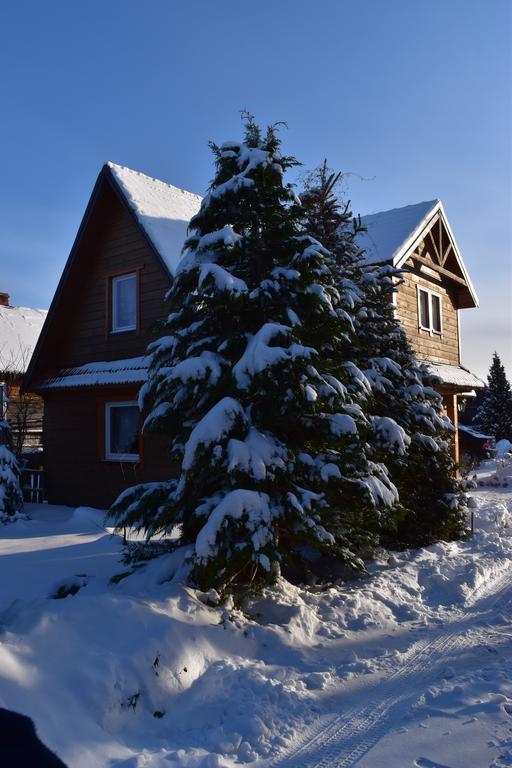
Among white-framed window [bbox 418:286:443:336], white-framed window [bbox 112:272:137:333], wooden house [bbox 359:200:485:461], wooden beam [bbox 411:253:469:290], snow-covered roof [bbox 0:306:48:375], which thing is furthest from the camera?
snow-covered roof [bbox 0:306:48:375]

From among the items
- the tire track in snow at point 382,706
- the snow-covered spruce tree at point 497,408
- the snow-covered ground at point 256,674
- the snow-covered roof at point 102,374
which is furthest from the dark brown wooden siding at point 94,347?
the snow-covered spruce tree at point 497,408

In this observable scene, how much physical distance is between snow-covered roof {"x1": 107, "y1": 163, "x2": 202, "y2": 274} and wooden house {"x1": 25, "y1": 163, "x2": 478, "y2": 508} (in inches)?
1.3

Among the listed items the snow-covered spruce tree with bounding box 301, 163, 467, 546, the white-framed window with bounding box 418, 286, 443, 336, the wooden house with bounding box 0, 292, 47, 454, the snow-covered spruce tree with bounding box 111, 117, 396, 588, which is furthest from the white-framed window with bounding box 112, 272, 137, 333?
the white-framed window with bounding box 418, 286, 443, 336

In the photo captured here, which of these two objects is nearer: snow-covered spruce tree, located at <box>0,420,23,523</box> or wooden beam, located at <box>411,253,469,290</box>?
snow-covered spruce tree, located at <box>0,420,23,523</box>

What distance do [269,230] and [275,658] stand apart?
443 cm

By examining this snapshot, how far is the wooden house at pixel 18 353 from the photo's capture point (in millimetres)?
21016

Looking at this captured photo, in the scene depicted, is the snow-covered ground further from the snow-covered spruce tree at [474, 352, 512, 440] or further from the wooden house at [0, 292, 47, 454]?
the snow-covered spruce tree at [474, 352, 512, 440]

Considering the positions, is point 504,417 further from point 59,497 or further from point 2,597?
point 2,597

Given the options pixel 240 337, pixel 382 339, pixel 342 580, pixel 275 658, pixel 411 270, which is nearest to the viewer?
pixel 275 658

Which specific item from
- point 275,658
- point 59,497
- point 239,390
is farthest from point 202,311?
point 59,497

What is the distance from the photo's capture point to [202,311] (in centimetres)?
689

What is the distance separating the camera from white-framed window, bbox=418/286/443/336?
16.7 m

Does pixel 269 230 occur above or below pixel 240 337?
above

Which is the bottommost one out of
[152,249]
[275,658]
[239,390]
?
[275,658]
